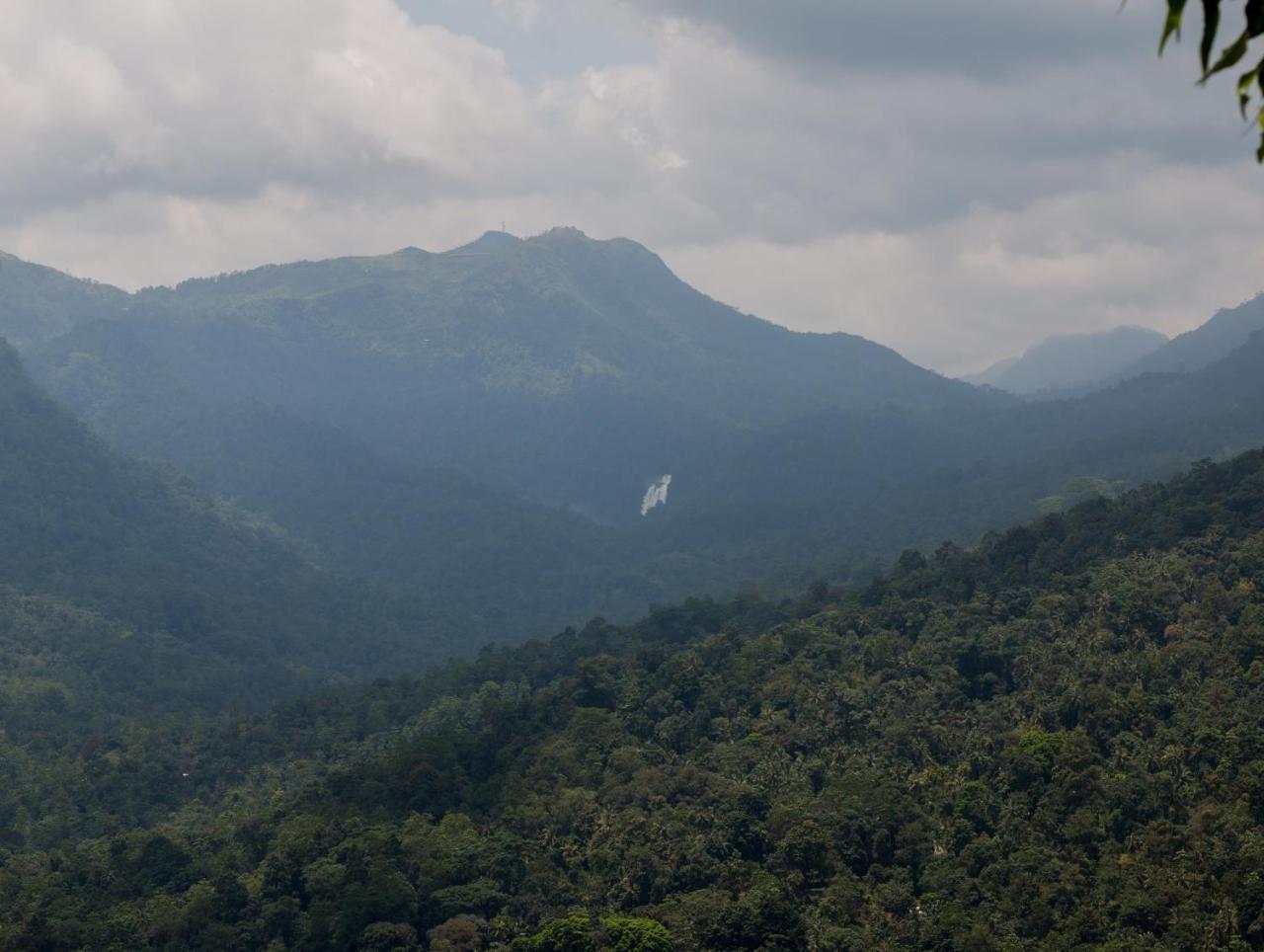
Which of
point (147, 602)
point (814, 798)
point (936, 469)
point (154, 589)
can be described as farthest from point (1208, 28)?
point (936, 469)

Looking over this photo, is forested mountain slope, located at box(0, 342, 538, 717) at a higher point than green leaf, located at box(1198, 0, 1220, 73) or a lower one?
lower

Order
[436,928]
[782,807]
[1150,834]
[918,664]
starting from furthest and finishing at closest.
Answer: [918,664] < [782,807] < [436,928] < [1150,834]

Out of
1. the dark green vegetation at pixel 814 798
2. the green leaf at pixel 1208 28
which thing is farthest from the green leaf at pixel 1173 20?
the dark green vegetation at pixel 814 798

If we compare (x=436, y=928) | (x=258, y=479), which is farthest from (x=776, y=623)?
(x=258, y=479)

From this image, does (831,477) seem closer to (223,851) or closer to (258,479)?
(258,479)

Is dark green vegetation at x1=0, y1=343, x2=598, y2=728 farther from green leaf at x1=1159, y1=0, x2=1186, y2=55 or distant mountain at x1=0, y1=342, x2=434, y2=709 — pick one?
green leaf at x1=1159, y1=0, x2=1186, y2=55

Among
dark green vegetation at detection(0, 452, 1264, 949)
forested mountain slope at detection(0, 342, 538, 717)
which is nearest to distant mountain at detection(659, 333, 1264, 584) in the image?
forested mountain slope at detection(0, 342, 538, 717)

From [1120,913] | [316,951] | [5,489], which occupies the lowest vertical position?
[316,951]
